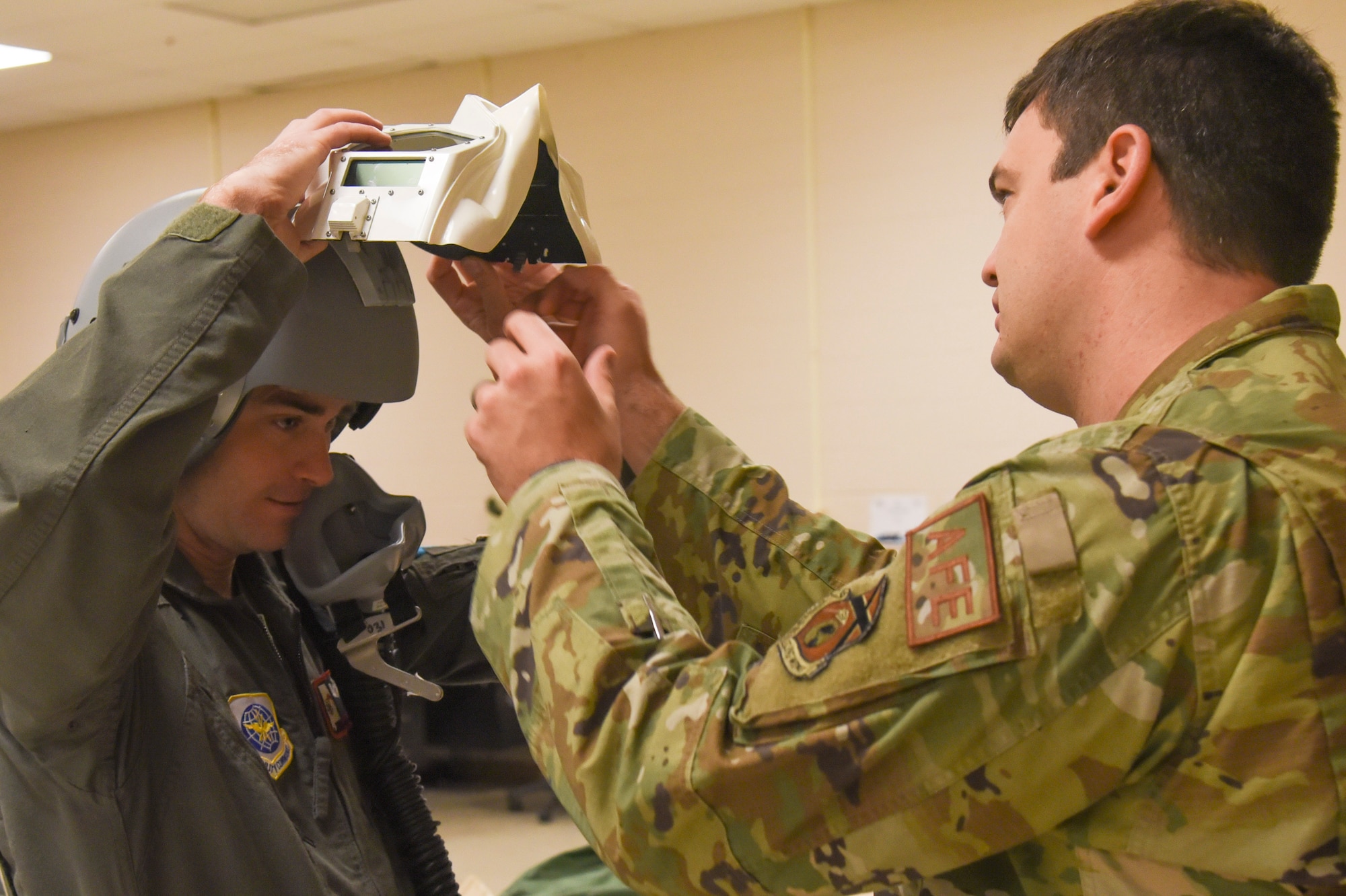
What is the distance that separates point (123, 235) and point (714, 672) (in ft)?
3.54

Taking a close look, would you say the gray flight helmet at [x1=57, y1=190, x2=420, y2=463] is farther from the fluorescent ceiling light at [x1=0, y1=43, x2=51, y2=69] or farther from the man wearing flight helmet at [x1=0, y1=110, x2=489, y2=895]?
the fluorescent ceiling light at [x1=0, y1=43, x2=51, y2=69]

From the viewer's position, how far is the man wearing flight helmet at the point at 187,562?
1.12 metres

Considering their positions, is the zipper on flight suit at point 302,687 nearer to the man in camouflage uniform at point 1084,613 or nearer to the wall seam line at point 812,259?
the man in camouflage uniform at point 1084,613

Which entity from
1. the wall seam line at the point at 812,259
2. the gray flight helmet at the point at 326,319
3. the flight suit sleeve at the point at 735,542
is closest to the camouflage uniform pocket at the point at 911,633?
the flight suit sleeve at the point at 735,542

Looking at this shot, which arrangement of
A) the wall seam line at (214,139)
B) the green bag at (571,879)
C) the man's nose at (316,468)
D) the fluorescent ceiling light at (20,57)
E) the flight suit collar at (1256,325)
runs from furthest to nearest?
1. the wall seam line at (214,139)
2. the fluorescent ceiling light at (20,57)
3. the green bag at (571,879)
4. the man's nose at (316,468)
5. the flight suit collar at (1256,325)

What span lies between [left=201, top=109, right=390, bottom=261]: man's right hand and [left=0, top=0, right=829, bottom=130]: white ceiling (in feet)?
10.2

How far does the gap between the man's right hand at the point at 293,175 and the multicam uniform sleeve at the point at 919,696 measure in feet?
2.02

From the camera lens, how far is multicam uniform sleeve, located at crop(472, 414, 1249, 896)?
0.83m

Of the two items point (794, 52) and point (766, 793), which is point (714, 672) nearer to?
point (766, 793)

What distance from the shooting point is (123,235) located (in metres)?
1.51

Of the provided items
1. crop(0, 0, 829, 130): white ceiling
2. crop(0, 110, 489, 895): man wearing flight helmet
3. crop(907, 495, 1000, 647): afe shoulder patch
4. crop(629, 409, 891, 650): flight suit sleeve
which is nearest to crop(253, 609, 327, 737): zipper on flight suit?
crop(0, 110, 489, 895): man wearing flight helmet

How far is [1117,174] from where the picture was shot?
111cm

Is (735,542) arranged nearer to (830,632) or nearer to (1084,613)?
(830,632)

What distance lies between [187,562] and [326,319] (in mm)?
392
